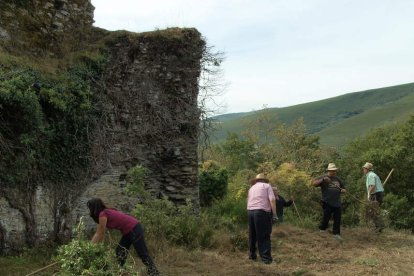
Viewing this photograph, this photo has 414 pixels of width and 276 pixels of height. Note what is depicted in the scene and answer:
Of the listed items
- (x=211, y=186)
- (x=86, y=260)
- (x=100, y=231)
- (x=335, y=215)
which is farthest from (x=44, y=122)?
(x=211, y=186)

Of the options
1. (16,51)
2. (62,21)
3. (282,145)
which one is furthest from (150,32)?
(282,145)

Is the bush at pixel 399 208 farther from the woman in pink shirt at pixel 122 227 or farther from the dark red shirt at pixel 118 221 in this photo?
the dark red shirt at pixel 118 221

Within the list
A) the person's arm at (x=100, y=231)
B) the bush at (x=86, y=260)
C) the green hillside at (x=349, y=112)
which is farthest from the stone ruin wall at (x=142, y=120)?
the green hillside at (x=349, y=112)

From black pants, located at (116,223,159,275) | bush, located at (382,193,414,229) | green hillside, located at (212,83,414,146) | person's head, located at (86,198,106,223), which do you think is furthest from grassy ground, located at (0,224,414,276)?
green hillside, located at (212,83,414,146)

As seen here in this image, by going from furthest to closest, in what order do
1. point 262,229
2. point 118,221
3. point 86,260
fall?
point 262,229 → point 118,221 → point 86,260

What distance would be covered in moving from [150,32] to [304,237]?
6.06 m

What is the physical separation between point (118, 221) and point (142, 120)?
450cm

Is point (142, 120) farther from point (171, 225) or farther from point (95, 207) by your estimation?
point (95, 207)

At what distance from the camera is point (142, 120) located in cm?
1096

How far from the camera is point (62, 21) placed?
10.4 metres

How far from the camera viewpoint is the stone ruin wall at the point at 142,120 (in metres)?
9.89

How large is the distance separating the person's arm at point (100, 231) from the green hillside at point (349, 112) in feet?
353

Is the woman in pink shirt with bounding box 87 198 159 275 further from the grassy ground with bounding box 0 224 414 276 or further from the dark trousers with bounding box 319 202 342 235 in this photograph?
the dark trousers with bounding box 319 202 342 235

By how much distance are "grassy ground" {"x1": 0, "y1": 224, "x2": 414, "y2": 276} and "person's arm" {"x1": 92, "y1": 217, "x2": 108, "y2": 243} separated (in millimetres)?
1237
